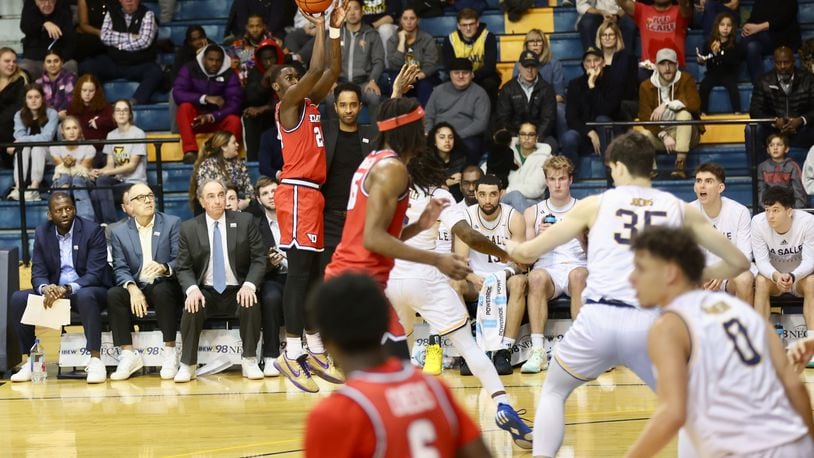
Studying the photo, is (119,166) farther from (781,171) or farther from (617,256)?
(617,256)

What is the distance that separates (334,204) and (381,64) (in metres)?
5.02

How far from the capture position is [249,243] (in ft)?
31.2

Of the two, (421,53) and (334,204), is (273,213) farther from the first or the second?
(421,53)

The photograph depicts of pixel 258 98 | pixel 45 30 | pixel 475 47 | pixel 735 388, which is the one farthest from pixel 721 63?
pixel 735 388

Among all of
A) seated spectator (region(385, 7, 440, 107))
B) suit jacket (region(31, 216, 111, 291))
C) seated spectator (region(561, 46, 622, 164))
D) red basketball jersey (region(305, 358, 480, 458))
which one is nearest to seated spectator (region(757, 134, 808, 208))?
seated spectator (region(561, 46, 622, 164))

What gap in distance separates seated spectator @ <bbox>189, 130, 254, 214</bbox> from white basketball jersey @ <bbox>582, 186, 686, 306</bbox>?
5773mm

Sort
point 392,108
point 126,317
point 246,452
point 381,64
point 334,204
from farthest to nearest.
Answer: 1. point 381,64
2. point 126,317
3. point 334,204
4. point 246,452
5. point 392,108

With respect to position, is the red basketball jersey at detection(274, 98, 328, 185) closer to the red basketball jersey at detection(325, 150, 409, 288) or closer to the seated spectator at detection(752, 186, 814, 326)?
the red basketball jersey at detection(325, 150, 409, 288)

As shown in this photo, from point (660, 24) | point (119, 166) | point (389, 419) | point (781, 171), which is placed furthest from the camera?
point (660, 24)

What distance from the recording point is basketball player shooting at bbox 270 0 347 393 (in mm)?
7582

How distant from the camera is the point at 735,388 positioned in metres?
3.66

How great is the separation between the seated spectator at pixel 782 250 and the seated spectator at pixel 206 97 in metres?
5.63

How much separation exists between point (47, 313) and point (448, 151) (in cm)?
374

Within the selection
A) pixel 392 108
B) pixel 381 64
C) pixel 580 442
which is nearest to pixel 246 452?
pixel 580 442
